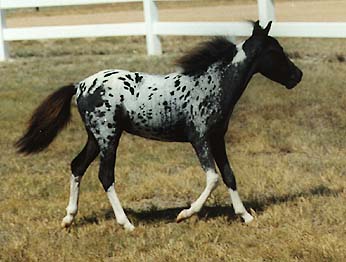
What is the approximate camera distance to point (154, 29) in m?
15.3

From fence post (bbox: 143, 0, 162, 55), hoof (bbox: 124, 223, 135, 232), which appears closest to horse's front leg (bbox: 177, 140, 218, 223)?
hoof (bbox: 124, 223, 135, 232)

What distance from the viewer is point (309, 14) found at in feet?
66.7

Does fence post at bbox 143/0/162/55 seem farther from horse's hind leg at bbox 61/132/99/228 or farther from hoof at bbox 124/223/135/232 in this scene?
hoof at bbox 124/223/135/232

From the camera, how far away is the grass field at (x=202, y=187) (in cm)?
579

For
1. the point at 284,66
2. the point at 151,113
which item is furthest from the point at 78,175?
the point at 284,66

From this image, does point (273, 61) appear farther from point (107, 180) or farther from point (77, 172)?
point (77, 172)

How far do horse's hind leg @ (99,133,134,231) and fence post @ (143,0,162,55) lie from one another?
916cm

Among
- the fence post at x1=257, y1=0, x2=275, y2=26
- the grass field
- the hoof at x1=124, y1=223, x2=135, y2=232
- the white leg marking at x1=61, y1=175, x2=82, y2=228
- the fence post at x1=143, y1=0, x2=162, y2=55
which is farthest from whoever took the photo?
the fence post at x1=143, y1=0, x2=162, y2=55

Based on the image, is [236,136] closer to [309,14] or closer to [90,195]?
[90,195]

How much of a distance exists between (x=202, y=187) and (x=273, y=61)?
166cm

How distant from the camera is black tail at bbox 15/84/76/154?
6555 mm

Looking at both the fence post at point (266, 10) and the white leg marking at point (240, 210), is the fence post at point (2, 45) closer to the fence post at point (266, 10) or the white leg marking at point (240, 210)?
the fence post at point (266, 10)

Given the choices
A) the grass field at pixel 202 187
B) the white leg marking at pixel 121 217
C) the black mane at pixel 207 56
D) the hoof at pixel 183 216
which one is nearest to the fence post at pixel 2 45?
the grass field at pixel 202 187

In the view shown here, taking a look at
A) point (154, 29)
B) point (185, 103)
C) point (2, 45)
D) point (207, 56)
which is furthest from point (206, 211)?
point (2, 45)
